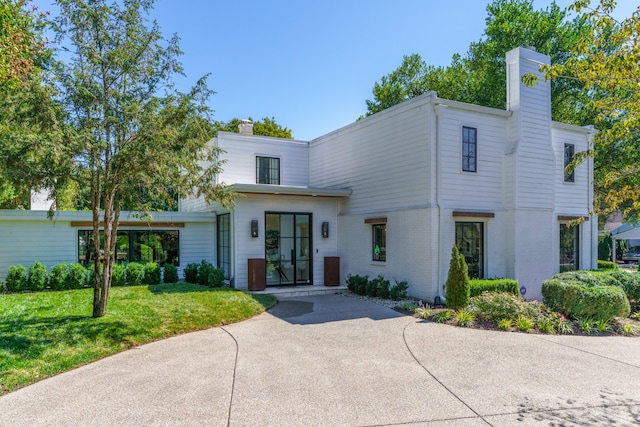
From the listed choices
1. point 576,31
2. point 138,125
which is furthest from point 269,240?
point 576,31

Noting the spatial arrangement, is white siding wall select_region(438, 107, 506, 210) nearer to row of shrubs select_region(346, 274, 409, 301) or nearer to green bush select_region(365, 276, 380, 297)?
row of shrubs select_region(346, 274, 409, 301)

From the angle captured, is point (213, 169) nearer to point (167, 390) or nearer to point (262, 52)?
point (167, 390)

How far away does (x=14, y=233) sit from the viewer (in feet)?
40.0

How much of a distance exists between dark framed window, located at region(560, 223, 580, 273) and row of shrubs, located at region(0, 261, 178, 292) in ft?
43.4

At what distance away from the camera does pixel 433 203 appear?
418 inches

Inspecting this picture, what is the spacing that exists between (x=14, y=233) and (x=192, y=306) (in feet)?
23.4

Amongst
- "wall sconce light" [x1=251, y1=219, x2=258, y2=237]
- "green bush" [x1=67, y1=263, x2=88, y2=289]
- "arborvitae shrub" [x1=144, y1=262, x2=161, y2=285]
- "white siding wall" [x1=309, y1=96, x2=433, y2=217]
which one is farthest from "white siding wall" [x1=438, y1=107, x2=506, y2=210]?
"green bush" [x1=67, y1=263, x2=88, y2=289]

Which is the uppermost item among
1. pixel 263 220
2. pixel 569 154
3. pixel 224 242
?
pixel 569 154

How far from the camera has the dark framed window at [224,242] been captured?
1370 centimetres

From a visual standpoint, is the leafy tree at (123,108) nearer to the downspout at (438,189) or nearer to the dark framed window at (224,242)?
the dark framed window at (224,242)

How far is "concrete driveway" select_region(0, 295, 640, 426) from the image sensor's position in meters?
4.29

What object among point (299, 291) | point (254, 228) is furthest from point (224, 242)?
point (299, 291)

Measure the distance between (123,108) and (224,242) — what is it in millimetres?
7660

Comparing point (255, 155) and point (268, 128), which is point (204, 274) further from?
point (268, 128)
